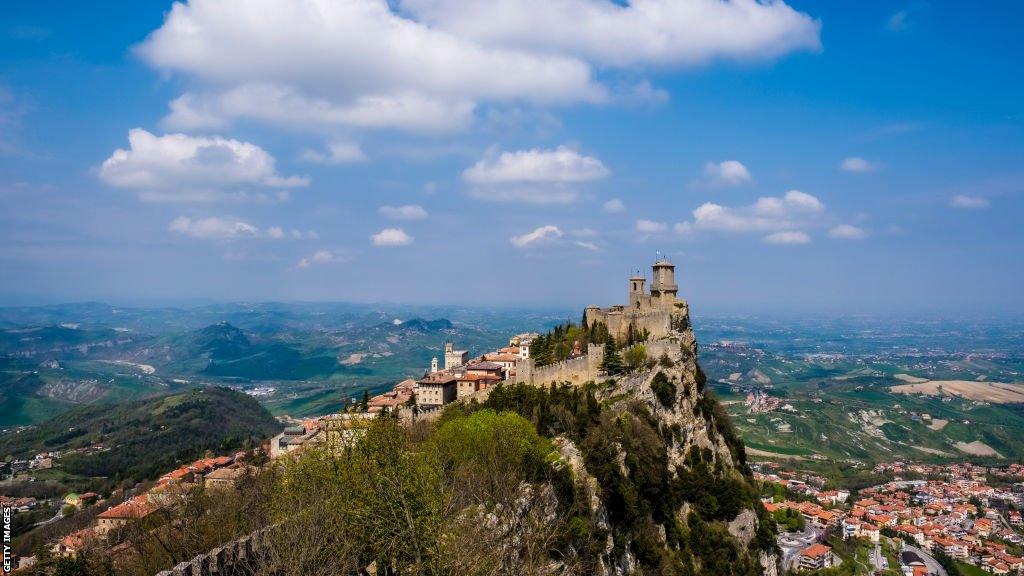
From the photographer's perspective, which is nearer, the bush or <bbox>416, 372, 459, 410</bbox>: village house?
the bush

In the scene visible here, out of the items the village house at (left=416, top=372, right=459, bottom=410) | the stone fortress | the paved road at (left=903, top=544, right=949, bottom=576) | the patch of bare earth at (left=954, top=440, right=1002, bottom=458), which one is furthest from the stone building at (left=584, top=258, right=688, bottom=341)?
the patch of bare earth at (left=954, top=440, right=1002, bottom=458)

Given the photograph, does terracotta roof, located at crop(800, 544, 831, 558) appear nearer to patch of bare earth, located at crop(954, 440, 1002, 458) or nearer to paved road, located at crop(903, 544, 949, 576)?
paved road, located at crop(903, 544, 949, 576)

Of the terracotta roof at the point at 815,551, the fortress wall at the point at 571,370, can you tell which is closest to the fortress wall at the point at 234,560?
the fortress wall at the point at 571,370

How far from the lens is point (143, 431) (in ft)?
495

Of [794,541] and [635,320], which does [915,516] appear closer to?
[794,541]

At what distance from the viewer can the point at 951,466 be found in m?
152

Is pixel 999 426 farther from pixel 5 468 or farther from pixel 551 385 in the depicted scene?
pixel 5 468

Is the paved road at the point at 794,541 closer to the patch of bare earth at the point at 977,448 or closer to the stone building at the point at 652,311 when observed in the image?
the stone building at the point at 652,311

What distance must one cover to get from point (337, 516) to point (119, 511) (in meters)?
44.1

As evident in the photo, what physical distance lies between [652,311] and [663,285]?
265 centimetres

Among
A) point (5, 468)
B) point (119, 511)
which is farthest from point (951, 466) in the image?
point (5, 468)

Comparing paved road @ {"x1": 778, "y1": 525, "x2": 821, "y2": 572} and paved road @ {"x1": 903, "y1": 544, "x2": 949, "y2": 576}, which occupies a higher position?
paved road @ {"x1": 778, "y1": 525, "x2": 821, "y2": 572}

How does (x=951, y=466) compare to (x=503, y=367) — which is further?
(x=951, y=466)

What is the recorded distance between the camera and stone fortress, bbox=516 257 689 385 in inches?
2050
